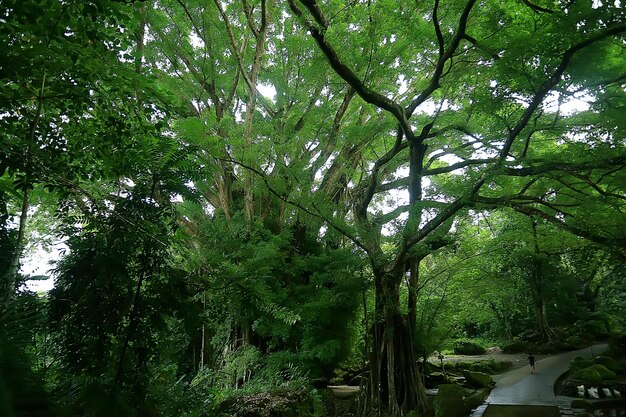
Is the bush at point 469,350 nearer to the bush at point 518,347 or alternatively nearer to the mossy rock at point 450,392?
the bush at point 518,347

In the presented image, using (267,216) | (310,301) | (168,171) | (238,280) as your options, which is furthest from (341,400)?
(168,171)

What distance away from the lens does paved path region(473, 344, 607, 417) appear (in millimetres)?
8773

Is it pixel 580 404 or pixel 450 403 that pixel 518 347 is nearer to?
pixel 580 404

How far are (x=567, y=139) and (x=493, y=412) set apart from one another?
5.90 meters

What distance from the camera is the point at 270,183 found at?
22.6ft

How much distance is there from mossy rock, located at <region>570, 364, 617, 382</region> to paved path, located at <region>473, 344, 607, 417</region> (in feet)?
2.60

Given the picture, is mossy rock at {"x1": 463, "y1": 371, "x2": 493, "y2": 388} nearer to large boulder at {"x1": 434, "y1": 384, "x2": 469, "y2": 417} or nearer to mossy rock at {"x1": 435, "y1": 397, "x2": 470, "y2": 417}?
large boulder at {"x1": 434, "y1": 384, "x2": 469, "y2": 417}

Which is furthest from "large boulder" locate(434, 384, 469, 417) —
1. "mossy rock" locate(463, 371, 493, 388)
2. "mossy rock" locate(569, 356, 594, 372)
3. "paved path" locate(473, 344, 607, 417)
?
"mossy rock" locate(569, 356, 594, 372)

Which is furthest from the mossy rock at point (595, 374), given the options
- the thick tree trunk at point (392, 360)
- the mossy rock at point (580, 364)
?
the thick tree trunk at point (392, 360)

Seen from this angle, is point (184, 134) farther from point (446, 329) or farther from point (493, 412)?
point (493, 412)

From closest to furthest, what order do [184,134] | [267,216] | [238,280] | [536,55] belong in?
[238,280]
[536,55]
[184,134]
[267,216]

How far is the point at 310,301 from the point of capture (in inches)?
321

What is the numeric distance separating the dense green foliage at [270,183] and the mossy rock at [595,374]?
309cm

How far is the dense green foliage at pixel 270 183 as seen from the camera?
2.40m
